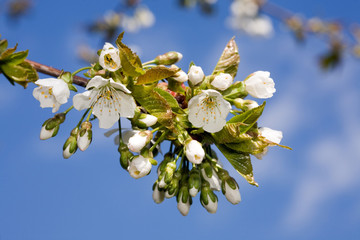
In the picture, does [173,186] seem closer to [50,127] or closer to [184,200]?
[184,200]

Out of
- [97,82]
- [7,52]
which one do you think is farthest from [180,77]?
[7,52]

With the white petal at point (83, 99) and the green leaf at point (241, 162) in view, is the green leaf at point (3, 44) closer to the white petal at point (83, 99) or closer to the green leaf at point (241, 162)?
the white petal at point (83, 99)

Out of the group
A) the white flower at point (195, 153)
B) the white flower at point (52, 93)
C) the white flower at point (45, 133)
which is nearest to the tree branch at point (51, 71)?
the white flower at point (52, 93)

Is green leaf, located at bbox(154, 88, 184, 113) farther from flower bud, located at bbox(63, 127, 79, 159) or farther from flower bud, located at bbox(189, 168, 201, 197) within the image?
flower bud, located at bbox(63, 127, 79, 159)

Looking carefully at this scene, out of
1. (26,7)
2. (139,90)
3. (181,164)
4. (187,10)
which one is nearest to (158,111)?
(139,90)

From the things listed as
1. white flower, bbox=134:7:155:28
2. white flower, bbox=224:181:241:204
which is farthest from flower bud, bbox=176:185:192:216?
white flower, bbox=134:7:155:28
